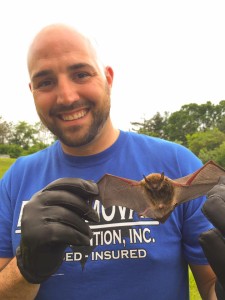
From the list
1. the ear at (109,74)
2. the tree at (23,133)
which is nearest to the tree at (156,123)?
the tree at (23,133)

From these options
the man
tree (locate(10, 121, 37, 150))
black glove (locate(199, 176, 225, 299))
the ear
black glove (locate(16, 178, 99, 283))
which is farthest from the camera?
tree (locate(10, 121, 37, 150))

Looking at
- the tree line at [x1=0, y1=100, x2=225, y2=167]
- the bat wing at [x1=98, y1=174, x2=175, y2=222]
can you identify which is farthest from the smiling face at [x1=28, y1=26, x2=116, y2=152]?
the tree line at [x1=0, y1=100, x2=225, y2=167]

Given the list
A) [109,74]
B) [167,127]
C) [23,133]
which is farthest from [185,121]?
[109,74]

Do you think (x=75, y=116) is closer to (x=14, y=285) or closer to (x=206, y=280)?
(x=14, y=285)

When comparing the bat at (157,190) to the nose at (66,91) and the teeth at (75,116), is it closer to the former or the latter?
the teeth at (75,116)

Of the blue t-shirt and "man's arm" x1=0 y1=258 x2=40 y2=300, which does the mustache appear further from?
"man's arm" x1=0 y1=258 x2=40 y2=300

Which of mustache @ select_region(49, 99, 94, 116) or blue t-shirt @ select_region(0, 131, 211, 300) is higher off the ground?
mustache @ select_region(49, 99, 94, 116)

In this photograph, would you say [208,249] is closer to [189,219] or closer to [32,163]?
[189,219]

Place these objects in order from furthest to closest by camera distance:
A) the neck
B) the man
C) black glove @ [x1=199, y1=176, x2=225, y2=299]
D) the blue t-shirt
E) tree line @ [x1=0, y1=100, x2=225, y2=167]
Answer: tree line @ [x1=0, y1=100, x2=225, y2=167] → the neck → the blue t-shirt → the man → black glove @ [x1=199, y1=176, x2=225, y2=299]
